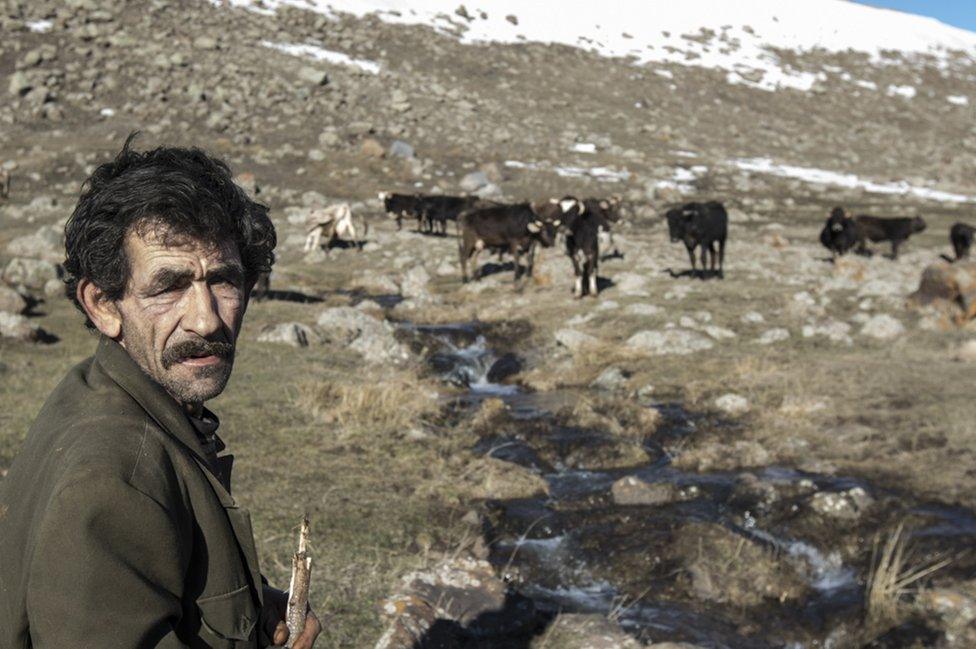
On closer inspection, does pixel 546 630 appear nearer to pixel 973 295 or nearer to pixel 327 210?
pixel 973 295

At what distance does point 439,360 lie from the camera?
534 inches

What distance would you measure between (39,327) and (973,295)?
1378 cm

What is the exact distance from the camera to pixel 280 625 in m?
2.21

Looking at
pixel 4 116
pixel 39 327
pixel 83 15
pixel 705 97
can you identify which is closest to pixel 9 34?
pixel 83 15

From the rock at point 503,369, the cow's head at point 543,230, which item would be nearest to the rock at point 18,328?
the rock at point 503,369

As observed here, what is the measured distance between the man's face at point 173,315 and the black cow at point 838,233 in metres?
21.7

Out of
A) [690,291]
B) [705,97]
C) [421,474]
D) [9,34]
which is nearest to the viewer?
[421,474]

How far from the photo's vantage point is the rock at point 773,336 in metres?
13.5

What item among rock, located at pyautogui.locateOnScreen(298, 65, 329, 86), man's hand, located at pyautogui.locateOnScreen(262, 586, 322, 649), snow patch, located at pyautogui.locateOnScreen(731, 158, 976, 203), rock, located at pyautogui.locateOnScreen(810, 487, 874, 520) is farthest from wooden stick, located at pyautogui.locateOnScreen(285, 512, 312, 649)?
snow patch, located at pyautogui.locateOnScreen(731, 158, 976, 203)

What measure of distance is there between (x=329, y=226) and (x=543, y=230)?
5.83 metres

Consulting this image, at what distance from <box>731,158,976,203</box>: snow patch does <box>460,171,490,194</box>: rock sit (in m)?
15.2

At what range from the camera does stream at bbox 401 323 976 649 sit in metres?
6.70

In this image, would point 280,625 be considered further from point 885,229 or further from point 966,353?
point 885,229

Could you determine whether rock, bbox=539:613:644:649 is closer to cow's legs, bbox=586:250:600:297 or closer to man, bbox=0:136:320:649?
man, bbox=0:136:320:649
